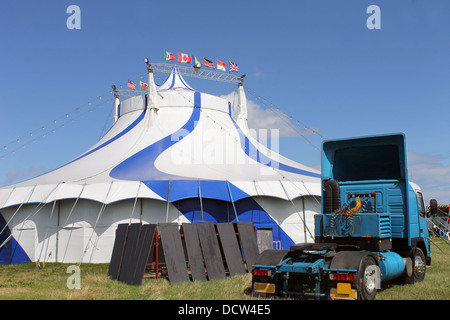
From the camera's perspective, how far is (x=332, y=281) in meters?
5.96

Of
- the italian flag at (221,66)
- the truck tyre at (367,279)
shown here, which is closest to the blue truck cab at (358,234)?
the truck tyre at (367,279)

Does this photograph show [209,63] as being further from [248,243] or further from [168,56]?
[248,243]

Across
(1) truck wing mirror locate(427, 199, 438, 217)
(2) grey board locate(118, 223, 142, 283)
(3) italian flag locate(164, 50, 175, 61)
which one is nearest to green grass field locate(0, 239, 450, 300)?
(2) grey board locate(118, 223, 142, 283)

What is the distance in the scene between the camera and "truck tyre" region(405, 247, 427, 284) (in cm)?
770

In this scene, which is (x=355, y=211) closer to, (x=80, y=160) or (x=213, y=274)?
(x=213, y=274)

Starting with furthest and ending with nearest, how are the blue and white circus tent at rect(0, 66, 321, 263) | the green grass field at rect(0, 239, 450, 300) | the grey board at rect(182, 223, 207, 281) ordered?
1. the blue and white circus tent at rect(0, 66, 321, 263)
2. the grey board at rect(182, 223, 207, 281)
3. the green grass field at rect(0, 239, 450, 300)

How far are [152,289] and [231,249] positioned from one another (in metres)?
2.38

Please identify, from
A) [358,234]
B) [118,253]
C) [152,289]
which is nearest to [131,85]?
[118,253]

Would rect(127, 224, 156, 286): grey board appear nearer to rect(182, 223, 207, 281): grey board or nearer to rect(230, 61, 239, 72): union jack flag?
rect(182, 223, 207, 281): grey board

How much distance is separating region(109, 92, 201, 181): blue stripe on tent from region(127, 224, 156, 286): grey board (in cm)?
391

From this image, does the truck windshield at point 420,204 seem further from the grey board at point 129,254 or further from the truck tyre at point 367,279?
the grey board at point 129,254

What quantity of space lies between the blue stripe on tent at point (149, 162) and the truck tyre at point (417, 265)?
6952mm
